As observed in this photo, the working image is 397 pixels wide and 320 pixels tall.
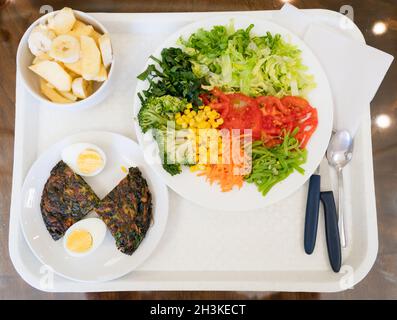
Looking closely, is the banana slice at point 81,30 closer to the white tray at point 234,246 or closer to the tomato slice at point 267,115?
the white tray at point 234,246

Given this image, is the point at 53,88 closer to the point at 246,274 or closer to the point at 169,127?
the point at 169,127

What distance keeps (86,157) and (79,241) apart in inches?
15.2

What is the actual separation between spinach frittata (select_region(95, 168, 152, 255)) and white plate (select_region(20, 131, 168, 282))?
0.05m

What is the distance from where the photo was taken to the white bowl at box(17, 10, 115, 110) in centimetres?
181

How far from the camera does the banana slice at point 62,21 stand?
1802 mm

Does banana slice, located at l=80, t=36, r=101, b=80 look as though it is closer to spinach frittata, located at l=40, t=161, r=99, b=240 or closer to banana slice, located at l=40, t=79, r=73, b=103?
banana slice, located at l=40, t=79, r=73, b=103

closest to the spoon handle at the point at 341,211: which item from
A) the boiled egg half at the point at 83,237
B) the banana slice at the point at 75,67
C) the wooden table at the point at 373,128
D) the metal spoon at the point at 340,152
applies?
the metal spoon at the point at 340,152

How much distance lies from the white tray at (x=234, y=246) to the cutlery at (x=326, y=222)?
5cm

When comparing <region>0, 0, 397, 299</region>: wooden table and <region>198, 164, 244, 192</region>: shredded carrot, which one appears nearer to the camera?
<region>198, 164, 244, 192</region>: shredded carrot

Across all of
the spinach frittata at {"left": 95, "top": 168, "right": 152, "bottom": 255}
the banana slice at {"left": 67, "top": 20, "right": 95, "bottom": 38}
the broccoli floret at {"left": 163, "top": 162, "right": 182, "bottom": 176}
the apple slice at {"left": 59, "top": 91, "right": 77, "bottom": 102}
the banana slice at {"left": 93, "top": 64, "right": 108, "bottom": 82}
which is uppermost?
the banana slice at {"left": 67, "top": 20, "right": 95, "bottom": 38}

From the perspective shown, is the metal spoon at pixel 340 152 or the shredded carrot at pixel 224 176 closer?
the shredded carrot at pixel 224 176

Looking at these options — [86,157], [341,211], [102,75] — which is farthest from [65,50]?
[341,211]

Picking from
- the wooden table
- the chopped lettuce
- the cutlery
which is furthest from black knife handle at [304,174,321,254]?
the chopped lettuce

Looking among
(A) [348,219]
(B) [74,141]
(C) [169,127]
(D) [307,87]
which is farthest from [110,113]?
(A) [348,219]
